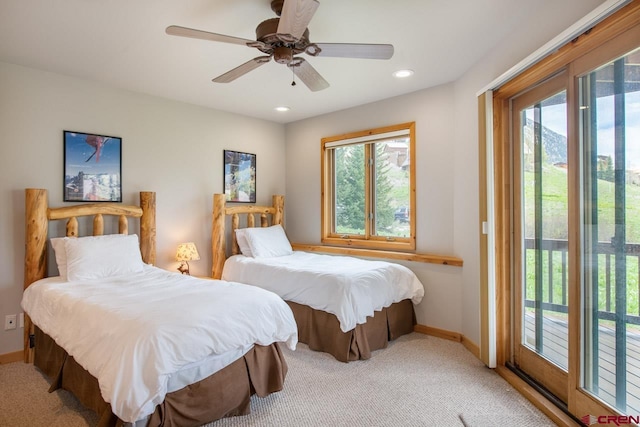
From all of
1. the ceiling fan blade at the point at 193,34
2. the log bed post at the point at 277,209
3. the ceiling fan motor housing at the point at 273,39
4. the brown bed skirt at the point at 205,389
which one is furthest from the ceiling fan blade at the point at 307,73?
the log bed post at the point at 277,209

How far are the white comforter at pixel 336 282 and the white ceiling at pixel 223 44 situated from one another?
178cm

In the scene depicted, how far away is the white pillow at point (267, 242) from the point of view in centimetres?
405

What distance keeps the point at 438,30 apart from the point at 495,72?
0.60 m

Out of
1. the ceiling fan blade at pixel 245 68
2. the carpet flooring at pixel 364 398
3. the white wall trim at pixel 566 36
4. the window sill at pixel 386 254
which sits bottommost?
the carpet flooring at pixel 364 398

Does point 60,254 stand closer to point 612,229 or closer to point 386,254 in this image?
point 386,254

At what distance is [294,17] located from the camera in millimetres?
1672

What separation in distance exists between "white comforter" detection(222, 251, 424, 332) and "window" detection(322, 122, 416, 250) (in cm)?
56

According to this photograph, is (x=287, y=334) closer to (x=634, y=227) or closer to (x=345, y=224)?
(x=634, y=227)

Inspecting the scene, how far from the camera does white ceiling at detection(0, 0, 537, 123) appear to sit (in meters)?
2.13

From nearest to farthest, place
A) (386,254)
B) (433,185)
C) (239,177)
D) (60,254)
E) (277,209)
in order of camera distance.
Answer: (60,254) < (433,185) < (386,254) < (239,177) < (277,209)

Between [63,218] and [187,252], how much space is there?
1116mm

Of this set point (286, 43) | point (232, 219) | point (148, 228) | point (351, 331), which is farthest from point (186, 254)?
point (286, 43)

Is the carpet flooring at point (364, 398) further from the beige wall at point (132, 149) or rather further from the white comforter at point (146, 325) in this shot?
the beige wall at point (132, 149)

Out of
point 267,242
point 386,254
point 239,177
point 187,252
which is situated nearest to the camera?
point 187,252
